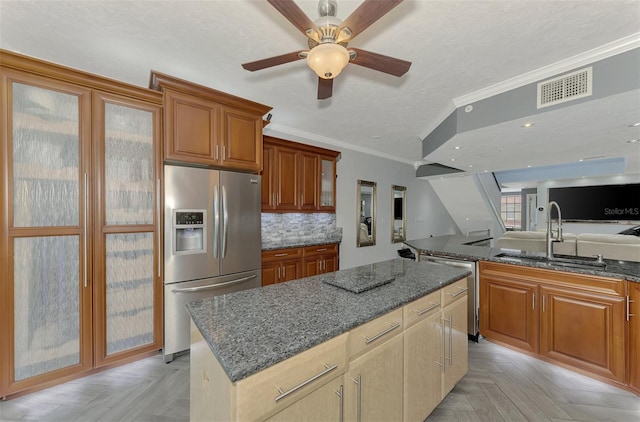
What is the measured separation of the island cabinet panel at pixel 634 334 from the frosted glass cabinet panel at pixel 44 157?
433 centimetres

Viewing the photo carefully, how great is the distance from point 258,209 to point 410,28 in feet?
7.06

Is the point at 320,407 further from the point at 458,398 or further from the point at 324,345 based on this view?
the point at 458,398

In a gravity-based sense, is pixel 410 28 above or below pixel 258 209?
above

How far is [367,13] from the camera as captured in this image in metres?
1.27

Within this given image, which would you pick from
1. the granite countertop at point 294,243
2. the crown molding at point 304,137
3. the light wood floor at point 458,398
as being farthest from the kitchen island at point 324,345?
the crown molding at point 304,137

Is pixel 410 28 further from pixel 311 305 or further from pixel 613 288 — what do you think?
pixel 613 288

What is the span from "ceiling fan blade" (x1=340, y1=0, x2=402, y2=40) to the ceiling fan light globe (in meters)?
0.11

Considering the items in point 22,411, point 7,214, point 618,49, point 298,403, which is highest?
point 618,49

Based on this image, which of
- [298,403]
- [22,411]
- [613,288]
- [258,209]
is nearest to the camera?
[298,403]

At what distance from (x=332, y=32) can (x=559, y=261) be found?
285 cm

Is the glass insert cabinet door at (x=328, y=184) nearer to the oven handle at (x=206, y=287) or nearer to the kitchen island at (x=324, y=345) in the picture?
the oven handle at (x=206, y=287)

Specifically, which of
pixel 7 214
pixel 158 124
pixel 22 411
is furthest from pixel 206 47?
pixel 22 411

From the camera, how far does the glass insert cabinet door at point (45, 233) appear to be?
5.95ft

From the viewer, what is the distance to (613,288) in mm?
2020
